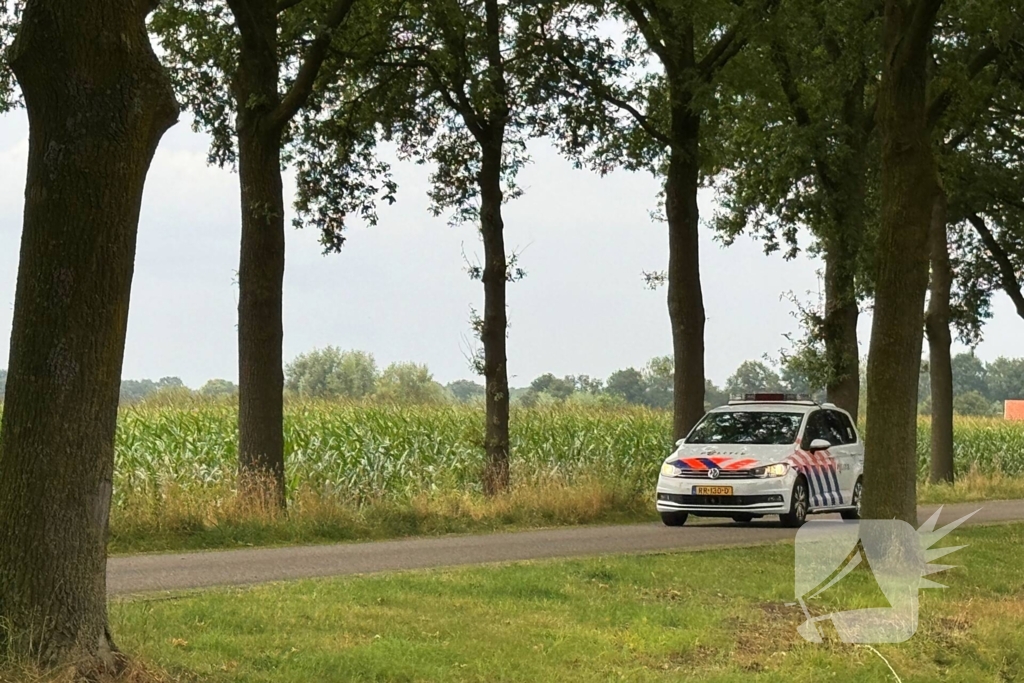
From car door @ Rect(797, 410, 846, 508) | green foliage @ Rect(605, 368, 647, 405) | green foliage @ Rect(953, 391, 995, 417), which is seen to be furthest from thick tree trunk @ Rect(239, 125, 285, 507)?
green foliage @ Rect(953, 391, 995, 417)

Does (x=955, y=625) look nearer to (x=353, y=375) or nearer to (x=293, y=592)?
(x=293, y=592)

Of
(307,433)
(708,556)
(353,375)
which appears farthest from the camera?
(353,375)

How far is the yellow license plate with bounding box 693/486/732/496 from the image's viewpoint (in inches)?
775

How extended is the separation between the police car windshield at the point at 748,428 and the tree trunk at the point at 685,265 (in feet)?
8.54

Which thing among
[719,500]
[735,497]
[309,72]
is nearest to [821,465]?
[735,497]

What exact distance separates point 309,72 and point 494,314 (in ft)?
19.6

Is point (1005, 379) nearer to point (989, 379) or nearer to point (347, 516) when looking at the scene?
point (989, 379)

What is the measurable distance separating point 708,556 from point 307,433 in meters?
11.3

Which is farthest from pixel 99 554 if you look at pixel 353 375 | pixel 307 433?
pixel 353 375

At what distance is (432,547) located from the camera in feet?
53.0

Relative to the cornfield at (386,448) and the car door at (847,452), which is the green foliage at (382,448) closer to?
the cornfield at (386,448)

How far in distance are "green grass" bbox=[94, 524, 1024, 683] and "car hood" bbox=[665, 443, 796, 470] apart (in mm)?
6470

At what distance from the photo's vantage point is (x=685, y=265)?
2388cm

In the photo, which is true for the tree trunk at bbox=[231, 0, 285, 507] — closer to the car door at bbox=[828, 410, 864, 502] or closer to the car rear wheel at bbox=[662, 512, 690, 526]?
the car rear wheel at bbox=[662, 512, 690, 526]
